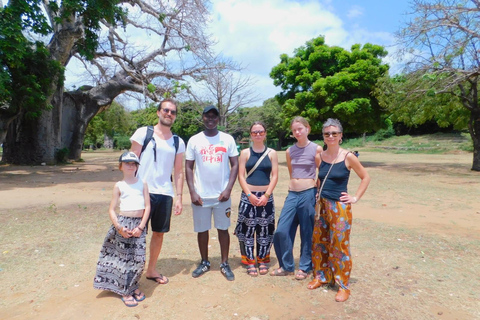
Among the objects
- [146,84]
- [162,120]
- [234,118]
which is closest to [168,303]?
[162,120]

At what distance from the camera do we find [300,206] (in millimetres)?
3613

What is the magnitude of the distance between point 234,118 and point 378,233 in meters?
19.5

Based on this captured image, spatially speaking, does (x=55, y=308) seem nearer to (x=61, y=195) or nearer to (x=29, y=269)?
(x=29, y=269)

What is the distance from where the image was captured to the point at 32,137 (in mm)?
16172

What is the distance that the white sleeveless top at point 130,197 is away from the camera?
312 cm

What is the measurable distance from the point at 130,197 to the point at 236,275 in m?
1.52

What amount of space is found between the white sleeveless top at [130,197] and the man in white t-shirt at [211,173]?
570 millimetres

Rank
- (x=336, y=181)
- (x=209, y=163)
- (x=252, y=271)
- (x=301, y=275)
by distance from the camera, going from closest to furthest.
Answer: (x=336, y=181)
(x=209, y=163)
(x=301, y=275)
(x=252, y=271)

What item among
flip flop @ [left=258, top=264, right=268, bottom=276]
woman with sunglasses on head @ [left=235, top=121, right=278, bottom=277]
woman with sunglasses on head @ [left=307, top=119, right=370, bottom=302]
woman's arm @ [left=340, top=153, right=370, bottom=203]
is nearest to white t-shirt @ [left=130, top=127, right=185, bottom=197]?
woman with sunglasses on head @ [left=235, top=121, right=278, bottom=277]

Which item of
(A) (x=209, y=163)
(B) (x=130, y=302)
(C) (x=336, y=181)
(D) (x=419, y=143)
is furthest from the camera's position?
(D) (x=419, y=143)

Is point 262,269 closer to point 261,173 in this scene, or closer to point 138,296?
point 261,173

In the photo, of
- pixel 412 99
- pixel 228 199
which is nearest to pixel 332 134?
pixel 228 199

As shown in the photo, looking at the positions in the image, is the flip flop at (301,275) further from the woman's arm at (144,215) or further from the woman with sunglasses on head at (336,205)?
the woman's arm at (144,215)

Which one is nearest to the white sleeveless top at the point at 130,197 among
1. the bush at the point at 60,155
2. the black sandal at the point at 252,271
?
the black sandal at the point at 252,271
